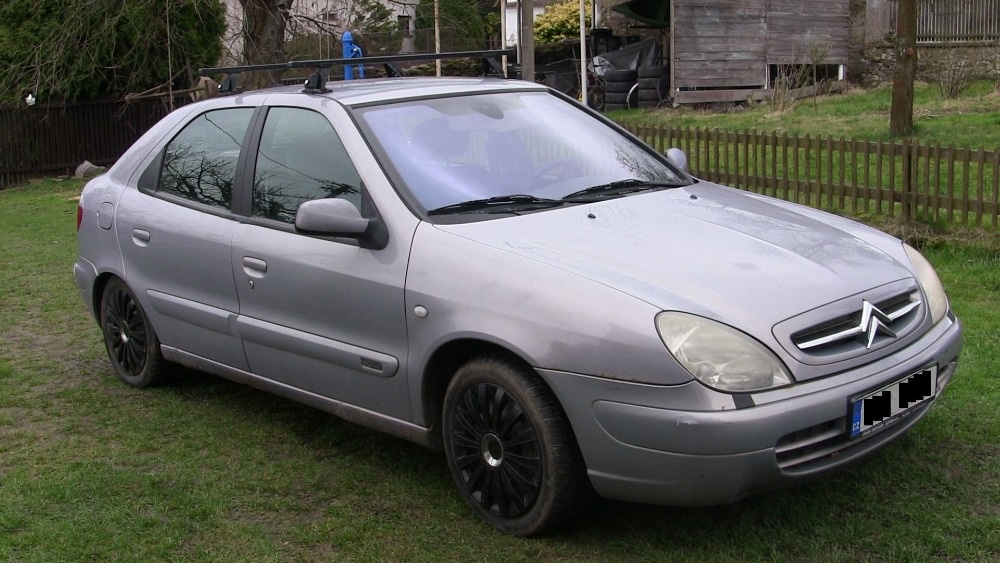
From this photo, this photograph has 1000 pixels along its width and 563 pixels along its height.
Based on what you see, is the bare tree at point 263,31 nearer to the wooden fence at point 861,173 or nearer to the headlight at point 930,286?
the wooden fence at point 861,173

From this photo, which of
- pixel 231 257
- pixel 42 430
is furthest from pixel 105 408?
pixel 231 257

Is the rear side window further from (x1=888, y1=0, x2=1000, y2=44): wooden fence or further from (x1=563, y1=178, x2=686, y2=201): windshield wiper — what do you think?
(x1=888, y1=0, x2=1000, y2=44): wooden fence

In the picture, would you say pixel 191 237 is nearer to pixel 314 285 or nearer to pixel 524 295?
pixel 314 285

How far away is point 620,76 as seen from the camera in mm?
23781

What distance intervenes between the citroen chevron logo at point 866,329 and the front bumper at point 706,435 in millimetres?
107

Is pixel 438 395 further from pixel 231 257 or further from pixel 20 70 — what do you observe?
pixel 20 70

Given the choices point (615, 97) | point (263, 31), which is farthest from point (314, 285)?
point (615, 97)

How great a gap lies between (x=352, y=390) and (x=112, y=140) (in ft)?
54.4

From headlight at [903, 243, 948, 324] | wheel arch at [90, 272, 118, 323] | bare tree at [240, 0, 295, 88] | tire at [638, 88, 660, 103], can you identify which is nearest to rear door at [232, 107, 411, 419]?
wheel arch at [90, 272, 118, 323]

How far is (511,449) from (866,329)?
4.19 ft

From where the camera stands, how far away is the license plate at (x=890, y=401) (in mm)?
3617

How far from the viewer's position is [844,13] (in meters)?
24.4

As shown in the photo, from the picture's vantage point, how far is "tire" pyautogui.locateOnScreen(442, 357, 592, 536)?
12.3 ft

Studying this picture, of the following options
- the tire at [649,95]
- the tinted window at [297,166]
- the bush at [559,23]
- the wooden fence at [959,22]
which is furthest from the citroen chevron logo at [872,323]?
the bush at [559,23]
